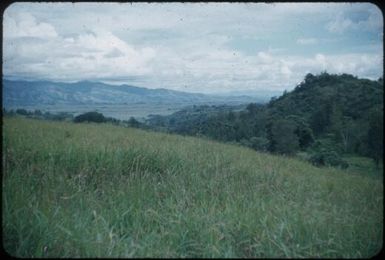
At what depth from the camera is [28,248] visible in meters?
2.90

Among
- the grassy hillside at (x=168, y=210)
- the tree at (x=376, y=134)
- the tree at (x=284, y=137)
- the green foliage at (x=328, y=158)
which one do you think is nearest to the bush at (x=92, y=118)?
the tree at (x=284, y=137)

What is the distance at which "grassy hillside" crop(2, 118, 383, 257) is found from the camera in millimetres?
3006

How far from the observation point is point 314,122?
11266 mm

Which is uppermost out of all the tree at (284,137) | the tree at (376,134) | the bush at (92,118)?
the tree at (376,134)

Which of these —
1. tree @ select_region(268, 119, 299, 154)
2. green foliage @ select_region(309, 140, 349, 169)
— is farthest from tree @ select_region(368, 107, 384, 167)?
tree @ select_region(268, 119, 299, 154)

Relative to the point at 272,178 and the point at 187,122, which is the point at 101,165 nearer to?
the point at 272,178

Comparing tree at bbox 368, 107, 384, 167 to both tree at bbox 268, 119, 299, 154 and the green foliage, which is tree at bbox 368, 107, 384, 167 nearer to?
the green foliage

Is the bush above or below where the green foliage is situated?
above

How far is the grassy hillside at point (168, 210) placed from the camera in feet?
9.86

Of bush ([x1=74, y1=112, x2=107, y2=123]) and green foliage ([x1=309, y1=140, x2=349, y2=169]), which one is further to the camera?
bush ([x1=74, y1=112, x2=107, y2=123])

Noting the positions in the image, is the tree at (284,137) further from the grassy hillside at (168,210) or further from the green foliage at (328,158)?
the grassy hillside at (168,210)

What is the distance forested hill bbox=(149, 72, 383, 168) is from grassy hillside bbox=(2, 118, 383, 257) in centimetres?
81

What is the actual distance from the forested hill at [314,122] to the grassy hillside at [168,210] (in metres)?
0.81

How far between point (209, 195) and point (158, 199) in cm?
69
